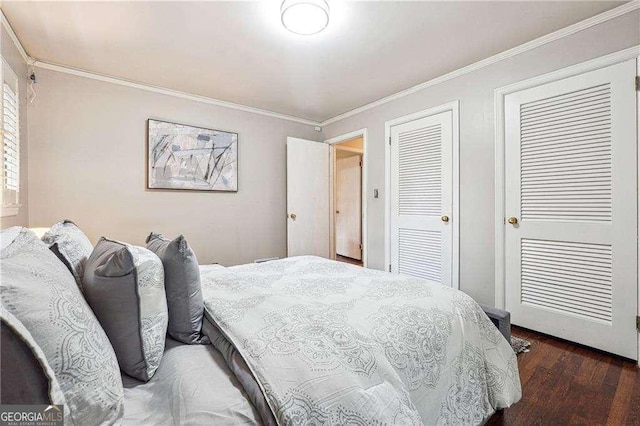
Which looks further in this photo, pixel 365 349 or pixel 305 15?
pixel 305 15

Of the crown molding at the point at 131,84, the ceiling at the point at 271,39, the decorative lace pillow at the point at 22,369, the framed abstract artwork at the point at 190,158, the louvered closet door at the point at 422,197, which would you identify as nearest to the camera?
the decorative lace pillow at the point at 22,369

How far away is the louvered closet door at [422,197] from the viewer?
3053 millimetres

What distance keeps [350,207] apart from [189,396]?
5.52 meters

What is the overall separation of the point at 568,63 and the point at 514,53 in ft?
1.39

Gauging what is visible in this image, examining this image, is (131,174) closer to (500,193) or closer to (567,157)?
(500,193)

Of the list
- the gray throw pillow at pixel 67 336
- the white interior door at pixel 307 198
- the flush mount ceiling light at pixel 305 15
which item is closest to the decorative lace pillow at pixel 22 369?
the gray throw pillow at pixel 67 336

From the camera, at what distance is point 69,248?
1.07 metres

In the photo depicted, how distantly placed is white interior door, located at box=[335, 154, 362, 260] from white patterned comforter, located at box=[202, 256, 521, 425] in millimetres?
4284

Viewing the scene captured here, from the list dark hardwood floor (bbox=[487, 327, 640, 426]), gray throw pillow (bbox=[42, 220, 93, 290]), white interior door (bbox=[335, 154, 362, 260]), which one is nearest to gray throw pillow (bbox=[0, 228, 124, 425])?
gray throw pillow (bbox=[42, 220, 93, 290])

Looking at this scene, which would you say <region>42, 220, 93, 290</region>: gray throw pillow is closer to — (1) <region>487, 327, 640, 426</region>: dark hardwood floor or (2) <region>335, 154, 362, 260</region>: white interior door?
(1) <region>487, 327, 640, 426</region>: dark hardwood floor

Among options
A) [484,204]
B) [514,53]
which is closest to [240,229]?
[484,204]

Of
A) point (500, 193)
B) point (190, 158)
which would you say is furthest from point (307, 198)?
point (500, 193)

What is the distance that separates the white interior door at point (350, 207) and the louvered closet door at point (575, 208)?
3452 millimetres

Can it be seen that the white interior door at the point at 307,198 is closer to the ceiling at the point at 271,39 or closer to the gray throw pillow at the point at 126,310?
the ceiling at the point at 271,39
